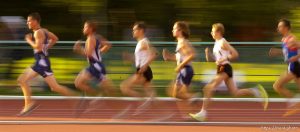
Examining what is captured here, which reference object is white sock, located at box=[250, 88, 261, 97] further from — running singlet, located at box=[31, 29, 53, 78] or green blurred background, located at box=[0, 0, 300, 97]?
running singlet, located at box=[31, 29, 53, 78]

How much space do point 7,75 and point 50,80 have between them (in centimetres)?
275

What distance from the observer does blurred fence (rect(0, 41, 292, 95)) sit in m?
12.0

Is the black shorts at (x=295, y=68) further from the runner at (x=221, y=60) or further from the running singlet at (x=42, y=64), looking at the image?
the running singlet at (x=42, y=64)

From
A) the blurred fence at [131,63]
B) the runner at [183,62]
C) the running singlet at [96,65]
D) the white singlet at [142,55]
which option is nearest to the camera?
the runner at [183,62]

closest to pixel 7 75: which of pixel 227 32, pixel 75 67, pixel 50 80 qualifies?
pixel 75 67

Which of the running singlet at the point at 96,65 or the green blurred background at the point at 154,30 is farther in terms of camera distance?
the green blurred background at the point at 154,30

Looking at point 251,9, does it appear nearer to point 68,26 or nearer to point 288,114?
point 68,26

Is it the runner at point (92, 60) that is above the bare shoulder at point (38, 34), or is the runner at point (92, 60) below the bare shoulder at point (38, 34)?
below

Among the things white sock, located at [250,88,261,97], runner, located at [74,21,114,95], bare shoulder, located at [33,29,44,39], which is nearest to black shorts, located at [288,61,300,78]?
white sock, located at [250,88,261,97]

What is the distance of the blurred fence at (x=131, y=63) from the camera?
1202 cm

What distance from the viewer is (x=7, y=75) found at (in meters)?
12.4

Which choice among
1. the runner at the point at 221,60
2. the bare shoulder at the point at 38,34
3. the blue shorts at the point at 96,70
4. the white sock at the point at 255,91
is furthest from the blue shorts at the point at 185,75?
the bare shoulder at the point at 38,34

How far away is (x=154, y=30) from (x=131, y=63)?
4.53 metres

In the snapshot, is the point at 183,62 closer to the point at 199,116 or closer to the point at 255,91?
the point at 199,116
